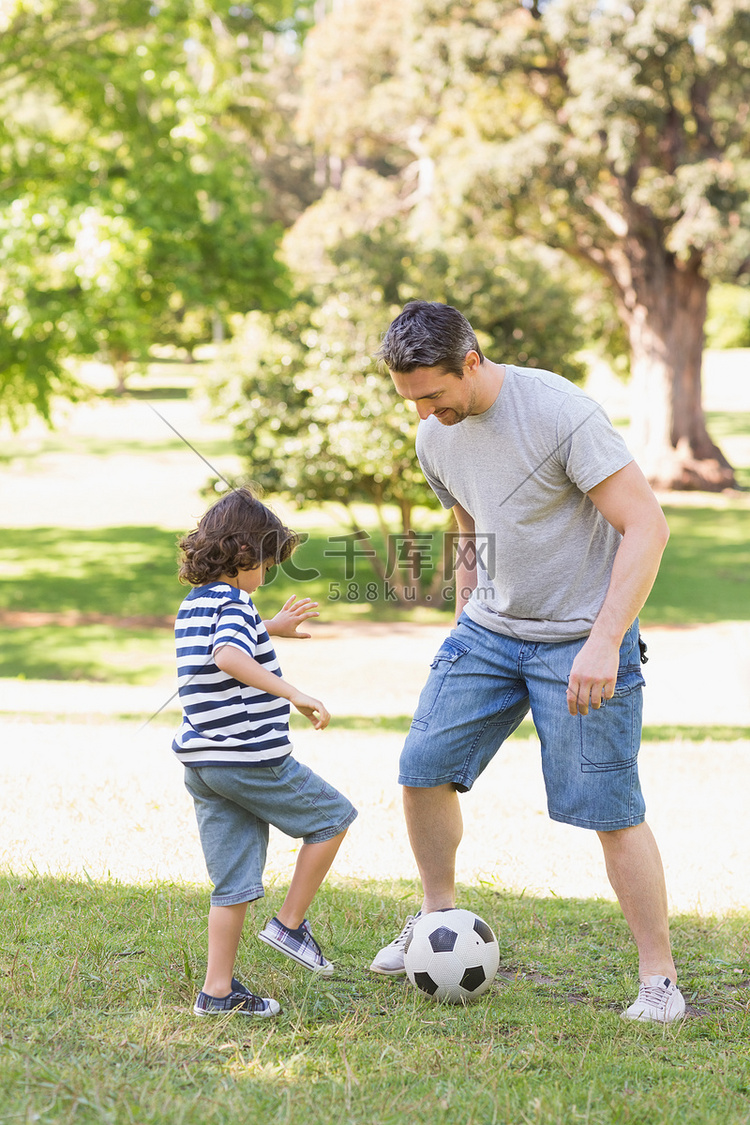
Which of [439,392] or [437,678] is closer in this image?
[439,392]

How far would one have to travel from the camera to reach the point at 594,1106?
258 centimetres

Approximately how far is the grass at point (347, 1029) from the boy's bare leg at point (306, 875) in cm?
20

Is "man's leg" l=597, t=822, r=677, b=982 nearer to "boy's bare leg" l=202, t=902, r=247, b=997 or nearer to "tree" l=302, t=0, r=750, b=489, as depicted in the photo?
"boy's bare leg" l=202, t=902, r=247, b=997

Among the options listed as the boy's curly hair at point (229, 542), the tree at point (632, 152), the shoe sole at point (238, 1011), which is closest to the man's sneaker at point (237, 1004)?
the shoe sole at point (238, 1011)

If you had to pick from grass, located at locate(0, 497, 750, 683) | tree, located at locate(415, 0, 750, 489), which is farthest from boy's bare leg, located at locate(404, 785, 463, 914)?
tree, located at locate(415, 0, 750, 489)

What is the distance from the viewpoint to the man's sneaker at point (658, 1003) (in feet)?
10.4

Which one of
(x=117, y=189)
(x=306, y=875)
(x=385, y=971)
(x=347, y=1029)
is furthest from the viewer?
(x=117, y=189)

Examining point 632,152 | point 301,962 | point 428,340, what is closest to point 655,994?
point 301,962

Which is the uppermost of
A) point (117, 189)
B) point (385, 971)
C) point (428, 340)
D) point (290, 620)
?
point (117, 189)

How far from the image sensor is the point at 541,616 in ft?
11.3

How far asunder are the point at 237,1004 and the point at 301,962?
338 millimetres

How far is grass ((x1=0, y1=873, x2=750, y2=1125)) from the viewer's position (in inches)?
99.4

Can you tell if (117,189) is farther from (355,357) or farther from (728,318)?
(728,318)

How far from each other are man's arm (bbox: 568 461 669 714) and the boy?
0.75 metres
